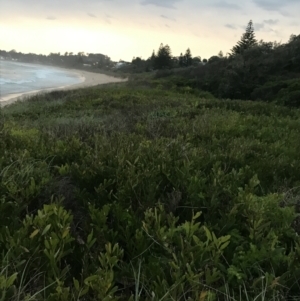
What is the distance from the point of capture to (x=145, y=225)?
2.23 meters

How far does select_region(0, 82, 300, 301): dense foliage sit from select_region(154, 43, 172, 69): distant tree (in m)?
74.5

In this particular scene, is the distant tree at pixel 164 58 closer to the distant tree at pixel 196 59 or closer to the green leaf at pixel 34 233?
the distant tree at pixel 196 59

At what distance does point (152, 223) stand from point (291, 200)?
4.50 ft

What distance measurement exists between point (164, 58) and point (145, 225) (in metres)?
77.3

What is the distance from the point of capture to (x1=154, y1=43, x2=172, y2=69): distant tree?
77169mm

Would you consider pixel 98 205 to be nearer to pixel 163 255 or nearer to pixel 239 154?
pixel 163 255

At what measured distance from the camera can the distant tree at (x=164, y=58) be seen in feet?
253

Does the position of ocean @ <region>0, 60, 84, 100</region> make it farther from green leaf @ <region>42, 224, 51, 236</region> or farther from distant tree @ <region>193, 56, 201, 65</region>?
distant tree @ <region>193, 56, 201, 65</region>

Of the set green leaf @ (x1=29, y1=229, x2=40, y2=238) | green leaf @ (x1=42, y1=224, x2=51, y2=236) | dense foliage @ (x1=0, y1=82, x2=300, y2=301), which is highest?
green leaf @ (x1=42, y1=224, x2=51, y2=236)

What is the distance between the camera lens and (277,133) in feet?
21.1

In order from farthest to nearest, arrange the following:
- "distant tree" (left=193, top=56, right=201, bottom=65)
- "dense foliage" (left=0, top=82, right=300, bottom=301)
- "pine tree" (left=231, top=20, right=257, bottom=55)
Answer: "distant tree" (left=193, top=56, right=201, bottom=65)
"pine tree" (left=231, top=20, right=257, bottom=55)
"dense foliage" (left=0, top=82, right=300, bottom=301)

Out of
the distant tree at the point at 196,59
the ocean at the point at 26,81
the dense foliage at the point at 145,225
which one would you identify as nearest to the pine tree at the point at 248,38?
the ocean at the point at 26,81

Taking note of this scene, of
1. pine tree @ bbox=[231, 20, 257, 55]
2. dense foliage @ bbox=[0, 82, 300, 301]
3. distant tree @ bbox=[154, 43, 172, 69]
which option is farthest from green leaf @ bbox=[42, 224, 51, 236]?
distant tree @ bbox=[154, 43, 172, 69]

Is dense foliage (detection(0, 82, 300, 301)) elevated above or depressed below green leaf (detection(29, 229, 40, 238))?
below
